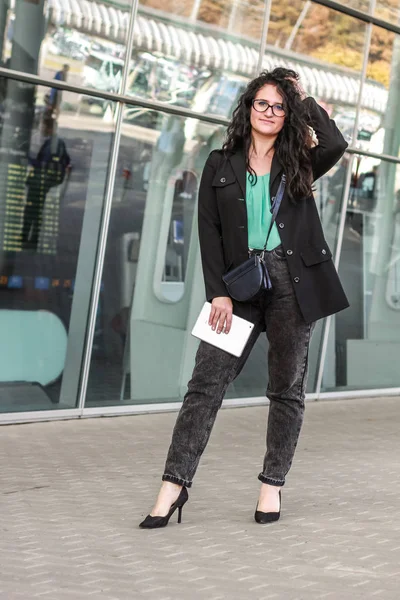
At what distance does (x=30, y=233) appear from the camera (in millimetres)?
8234

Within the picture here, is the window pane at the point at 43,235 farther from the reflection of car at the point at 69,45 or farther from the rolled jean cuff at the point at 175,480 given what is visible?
the rolled jean cuff at the point at 175,480

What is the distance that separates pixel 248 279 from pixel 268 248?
206 millimetres

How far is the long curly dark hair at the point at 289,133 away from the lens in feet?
16.0

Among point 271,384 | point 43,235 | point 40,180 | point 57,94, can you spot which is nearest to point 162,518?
point 271,384

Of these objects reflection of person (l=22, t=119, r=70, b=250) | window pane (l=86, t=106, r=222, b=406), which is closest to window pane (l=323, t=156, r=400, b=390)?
window pane (l=86, t=106, r=222, b=406)

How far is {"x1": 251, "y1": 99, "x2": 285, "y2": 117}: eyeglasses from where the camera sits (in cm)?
486

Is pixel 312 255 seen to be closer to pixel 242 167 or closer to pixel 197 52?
pixel 242 167

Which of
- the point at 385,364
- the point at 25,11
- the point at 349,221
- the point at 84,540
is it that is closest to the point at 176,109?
the point at 25,11

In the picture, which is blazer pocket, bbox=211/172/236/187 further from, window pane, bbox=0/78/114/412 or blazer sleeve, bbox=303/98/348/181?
window pane, bbox=0/78/114/412

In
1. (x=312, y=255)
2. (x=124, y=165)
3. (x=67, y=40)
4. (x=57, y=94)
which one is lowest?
(x=312, y=255)

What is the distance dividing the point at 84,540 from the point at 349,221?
7014mm

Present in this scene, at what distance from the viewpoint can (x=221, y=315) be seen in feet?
15.8

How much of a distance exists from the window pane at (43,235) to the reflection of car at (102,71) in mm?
239

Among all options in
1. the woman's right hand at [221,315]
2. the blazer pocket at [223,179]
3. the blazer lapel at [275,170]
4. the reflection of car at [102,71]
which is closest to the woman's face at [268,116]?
the blazer lapel at [275,170]
